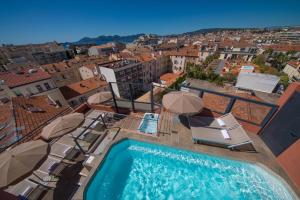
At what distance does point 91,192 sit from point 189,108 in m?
4.90

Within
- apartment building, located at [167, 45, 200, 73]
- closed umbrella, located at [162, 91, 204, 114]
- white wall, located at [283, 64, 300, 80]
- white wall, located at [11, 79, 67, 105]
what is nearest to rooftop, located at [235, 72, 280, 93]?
closed umbrella, located at [162, 91, 204, 114]

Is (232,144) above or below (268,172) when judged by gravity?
above

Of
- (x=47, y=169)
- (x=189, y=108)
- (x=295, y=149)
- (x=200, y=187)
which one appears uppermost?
(x=189, y=108)

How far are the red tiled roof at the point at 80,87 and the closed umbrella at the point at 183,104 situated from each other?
1761cm

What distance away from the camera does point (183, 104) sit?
16.8ft

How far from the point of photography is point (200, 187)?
4.33 meters

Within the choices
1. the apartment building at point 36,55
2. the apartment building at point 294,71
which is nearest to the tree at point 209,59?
the apartment building at point 294,71

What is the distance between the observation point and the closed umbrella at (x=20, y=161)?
3177mm

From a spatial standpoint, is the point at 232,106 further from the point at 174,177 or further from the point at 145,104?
the point at 145,104

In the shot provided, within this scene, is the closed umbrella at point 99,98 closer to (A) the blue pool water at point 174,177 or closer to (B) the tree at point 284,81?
(A) the blue pool water at point 174,177

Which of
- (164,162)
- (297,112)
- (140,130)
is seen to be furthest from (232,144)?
(140,130)

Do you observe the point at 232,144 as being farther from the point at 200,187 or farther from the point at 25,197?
the point at 25,197

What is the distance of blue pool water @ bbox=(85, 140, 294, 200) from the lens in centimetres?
399

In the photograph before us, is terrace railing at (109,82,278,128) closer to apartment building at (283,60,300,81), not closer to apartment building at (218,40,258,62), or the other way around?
apartment building at (283,60,300,81)
